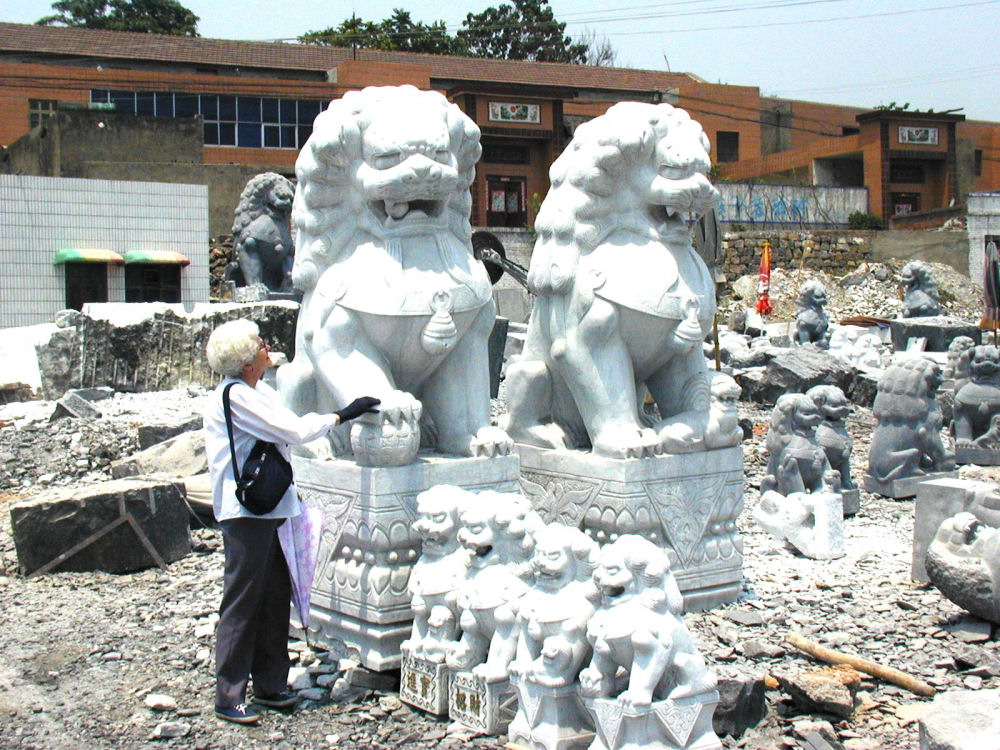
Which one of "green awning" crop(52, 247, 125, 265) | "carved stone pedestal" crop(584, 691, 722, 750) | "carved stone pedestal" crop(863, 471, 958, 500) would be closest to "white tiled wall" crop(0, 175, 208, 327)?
"green awning" crop(52, 247, 125, 265)

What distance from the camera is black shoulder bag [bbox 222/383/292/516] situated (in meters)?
3.46

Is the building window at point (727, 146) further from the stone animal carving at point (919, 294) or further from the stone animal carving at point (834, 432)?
the stone animal carving at point (834, 432)

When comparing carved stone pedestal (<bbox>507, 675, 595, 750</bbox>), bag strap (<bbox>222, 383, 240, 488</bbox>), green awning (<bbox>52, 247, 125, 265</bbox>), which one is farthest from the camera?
green awning (<bbox>52, 247, 125, 265</bbox>)

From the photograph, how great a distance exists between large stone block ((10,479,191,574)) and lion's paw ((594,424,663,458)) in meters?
2.23

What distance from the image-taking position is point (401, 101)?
167 inches

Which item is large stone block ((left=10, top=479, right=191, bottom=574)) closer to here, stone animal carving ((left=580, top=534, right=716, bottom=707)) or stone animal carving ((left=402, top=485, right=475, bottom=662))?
stone animal carving ((left=402, top=485, right=475, bottom=662))

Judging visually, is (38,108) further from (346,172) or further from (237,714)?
(237,714)

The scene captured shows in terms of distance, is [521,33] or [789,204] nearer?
[789,204]

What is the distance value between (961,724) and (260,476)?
6.94 feet

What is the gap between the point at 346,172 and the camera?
171 inches

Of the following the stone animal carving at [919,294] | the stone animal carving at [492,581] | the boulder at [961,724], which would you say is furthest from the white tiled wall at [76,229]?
the boulder at [961,724]

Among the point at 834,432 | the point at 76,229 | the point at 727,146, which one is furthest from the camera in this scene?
the point at 727,146

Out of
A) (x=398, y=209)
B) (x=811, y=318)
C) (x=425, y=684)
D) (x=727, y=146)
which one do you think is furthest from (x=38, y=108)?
(x=425, y=684)

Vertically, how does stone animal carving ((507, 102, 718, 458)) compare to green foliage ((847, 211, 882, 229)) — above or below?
below
